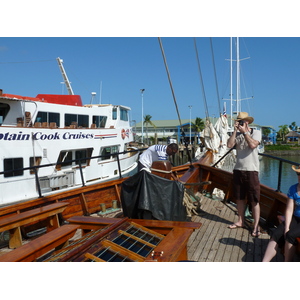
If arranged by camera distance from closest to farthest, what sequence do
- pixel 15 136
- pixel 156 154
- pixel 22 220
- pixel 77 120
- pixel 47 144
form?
pixel 22 220 < pixel 156 154 < pixel 15 136 < pixel 47 144 < pixel 77 120

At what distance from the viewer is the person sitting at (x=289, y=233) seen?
2.92m

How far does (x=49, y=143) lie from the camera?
12219mm

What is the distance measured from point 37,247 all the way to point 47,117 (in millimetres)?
11255

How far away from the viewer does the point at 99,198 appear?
6215 mm

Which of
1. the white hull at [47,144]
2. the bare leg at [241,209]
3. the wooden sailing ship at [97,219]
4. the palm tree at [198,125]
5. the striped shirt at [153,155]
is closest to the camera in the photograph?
the wooden sailing ship at [97,219]

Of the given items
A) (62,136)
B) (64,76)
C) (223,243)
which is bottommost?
(223,243)

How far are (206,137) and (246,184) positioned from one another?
9463 millimetres

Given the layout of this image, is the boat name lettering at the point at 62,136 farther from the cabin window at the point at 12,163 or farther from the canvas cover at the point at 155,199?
the canvas cover at the point at 155,199

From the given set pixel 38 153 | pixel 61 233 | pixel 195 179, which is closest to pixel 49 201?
pixel 61 233

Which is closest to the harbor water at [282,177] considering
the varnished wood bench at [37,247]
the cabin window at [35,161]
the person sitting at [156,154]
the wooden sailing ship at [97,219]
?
the wooden sailing ship at [97,219]

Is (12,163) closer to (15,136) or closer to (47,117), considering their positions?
(15,136)

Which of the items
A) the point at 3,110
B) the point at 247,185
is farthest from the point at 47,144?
the point at 247,185

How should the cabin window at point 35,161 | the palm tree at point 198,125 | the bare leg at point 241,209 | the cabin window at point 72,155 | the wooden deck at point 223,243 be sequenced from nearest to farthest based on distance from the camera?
the wooden deck at point 223,243, the bare leg at point 241,209, the cabin window at point 35,161, the cabin window at point 72,155, the palm tree at point 198,125

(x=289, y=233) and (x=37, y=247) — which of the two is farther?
(x=289, y=233)
